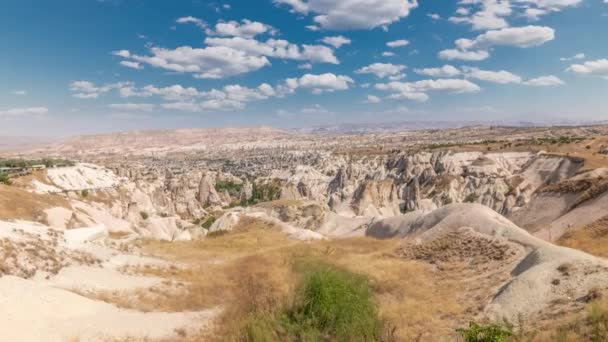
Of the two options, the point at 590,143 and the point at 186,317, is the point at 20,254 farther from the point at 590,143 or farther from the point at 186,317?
the point at 590,143

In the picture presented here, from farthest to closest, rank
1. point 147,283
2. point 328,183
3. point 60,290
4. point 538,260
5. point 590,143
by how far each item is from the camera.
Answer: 1. point 328,183
2. point 590,143
3. point 147,283
4. point 538,260
5. point 60,290

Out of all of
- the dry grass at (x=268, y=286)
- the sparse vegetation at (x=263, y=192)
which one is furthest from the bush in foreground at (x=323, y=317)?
the sparse vegetation at (x=263, y=192)

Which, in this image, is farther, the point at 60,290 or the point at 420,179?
the point at 420,179

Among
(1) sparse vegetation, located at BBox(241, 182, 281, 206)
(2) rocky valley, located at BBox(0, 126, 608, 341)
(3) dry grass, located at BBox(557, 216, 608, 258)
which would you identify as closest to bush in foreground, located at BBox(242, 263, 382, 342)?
(2) rocky valley, located at BBox(0, 126, 608, 341)

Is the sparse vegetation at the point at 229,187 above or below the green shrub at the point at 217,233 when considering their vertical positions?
below

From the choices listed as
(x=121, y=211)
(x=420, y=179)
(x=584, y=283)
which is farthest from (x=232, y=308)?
(x=420, y=179)

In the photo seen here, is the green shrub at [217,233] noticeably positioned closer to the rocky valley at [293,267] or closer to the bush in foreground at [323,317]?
the rocky valley at [293,267]

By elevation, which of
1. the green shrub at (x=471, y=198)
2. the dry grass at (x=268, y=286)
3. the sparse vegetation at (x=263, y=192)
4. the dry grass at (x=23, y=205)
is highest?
the dry grass at (x=23, y=205)

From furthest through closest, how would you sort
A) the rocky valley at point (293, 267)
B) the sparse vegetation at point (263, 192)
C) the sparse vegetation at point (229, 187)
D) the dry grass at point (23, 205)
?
the sparse vegetation at point (229, 187) → the sparse vegetation at point (263, 192) → the dry grass at point (23, 205) → the rocky valley at point (293, 267)
